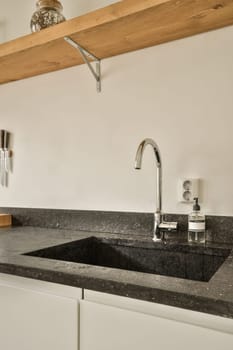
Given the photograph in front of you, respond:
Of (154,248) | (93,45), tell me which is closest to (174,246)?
(154,248)

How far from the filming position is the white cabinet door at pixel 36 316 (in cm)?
73

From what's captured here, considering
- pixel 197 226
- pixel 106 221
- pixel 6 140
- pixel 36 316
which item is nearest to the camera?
pixel 36 316

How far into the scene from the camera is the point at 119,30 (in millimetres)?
1173

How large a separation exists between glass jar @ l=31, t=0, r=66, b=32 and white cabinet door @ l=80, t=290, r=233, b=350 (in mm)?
1244

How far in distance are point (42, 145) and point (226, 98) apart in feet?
3.19

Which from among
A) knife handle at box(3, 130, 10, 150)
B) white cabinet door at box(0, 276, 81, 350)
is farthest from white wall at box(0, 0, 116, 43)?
white cabinet door at box(0, 276, 81, 350)

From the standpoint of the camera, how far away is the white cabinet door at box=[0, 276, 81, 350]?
0.73 m

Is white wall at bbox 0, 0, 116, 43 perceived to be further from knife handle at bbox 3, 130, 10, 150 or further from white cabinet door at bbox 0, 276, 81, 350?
white cabinet door at bbox 0, 276, 81, 350

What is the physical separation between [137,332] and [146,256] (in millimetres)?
509

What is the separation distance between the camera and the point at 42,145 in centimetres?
164

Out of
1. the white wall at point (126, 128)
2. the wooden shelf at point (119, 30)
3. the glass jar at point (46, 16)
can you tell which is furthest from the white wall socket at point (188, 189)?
the glass jar at point (46, 16)

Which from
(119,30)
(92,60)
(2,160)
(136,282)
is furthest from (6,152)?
(136,282)

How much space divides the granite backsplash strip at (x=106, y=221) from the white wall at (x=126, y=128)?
0.04 m

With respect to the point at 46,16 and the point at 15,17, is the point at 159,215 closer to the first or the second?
the point at 46,16
